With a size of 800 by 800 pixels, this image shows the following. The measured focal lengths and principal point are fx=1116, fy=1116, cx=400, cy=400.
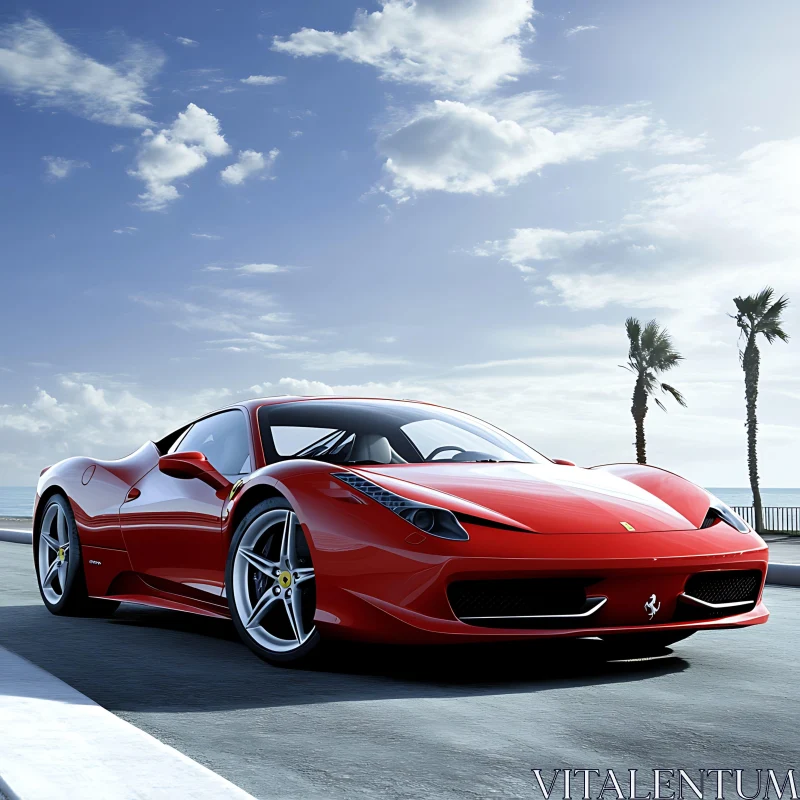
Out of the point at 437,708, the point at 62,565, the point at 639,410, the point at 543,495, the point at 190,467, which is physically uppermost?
the point at 639,410

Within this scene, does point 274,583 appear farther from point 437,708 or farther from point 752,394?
point 752,394

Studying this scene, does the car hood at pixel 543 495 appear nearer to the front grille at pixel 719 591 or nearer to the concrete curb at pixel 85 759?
the front grille at pixel 719 591

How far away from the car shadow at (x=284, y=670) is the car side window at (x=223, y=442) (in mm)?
888

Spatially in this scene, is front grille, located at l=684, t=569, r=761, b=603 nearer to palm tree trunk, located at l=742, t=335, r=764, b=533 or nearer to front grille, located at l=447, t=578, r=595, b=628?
front grille, located at l=447, t=578, r=595, b=628

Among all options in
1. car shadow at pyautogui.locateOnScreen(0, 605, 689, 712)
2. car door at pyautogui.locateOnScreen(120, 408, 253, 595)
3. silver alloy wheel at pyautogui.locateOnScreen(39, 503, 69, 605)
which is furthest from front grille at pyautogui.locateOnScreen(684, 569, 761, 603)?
silver alloy wheel at pyautogui.locateOnScreen(39, 503, 69, 605)

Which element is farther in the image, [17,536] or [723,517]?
[17,536]

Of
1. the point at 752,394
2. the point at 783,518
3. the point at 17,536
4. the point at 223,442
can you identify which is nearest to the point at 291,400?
the point at 223,442

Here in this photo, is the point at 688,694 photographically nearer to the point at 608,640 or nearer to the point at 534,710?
the point at 534,710

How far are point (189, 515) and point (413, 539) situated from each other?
66.5 inches

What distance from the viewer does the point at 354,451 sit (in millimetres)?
5836

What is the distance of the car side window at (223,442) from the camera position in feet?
18.4

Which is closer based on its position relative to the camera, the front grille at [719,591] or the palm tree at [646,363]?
the front grille at [719,591]

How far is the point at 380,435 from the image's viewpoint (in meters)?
5.84

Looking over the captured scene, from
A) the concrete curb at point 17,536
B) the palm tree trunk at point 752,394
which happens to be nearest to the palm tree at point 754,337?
the palm tree trunk at point 752,394
